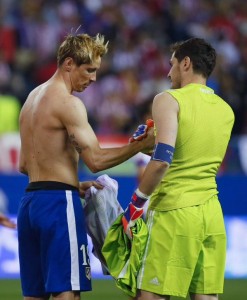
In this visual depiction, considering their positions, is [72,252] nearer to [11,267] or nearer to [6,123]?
[11,267]

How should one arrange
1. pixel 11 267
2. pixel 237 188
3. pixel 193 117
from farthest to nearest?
pixel 237 188 → pixel 11 267 → pixel 193 117

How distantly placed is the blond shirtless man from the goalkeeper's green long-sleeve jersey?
35 cm

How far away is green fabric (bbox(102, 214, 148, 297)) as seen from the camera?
6.07 meters

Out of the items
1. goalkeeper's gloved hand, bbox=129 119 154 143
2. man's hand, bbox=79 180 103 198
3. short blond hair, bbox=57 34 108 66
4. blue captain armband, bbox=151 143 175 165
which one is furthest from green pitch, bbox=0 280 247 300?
blue captain armband, bbox=151 143 175 165

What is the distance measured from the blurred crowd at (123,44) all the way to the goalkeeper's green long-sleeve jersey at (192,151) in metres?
9.43

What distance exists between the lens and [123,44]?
674 inches

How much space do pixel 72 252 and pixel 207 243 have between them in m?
0.90

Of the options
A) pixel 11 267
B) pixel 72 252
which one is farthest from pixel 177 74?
pixel 11 267

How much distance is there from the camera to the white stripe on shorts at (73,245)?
6.16 metres

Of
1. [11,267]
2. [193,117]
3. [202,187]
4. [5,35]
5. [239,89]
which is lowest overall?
[11,267]

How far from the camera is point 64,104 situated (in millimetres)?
6238

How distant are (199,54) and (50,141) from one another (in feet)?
3.80

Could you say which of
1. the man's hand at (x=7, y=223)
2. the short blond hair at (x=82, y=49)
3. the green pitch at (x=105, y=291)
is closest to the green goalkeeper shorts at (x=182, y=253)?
the short blond hair at (x=82, y=49)

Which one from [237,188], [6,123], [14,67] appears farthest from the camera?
[14,67]
